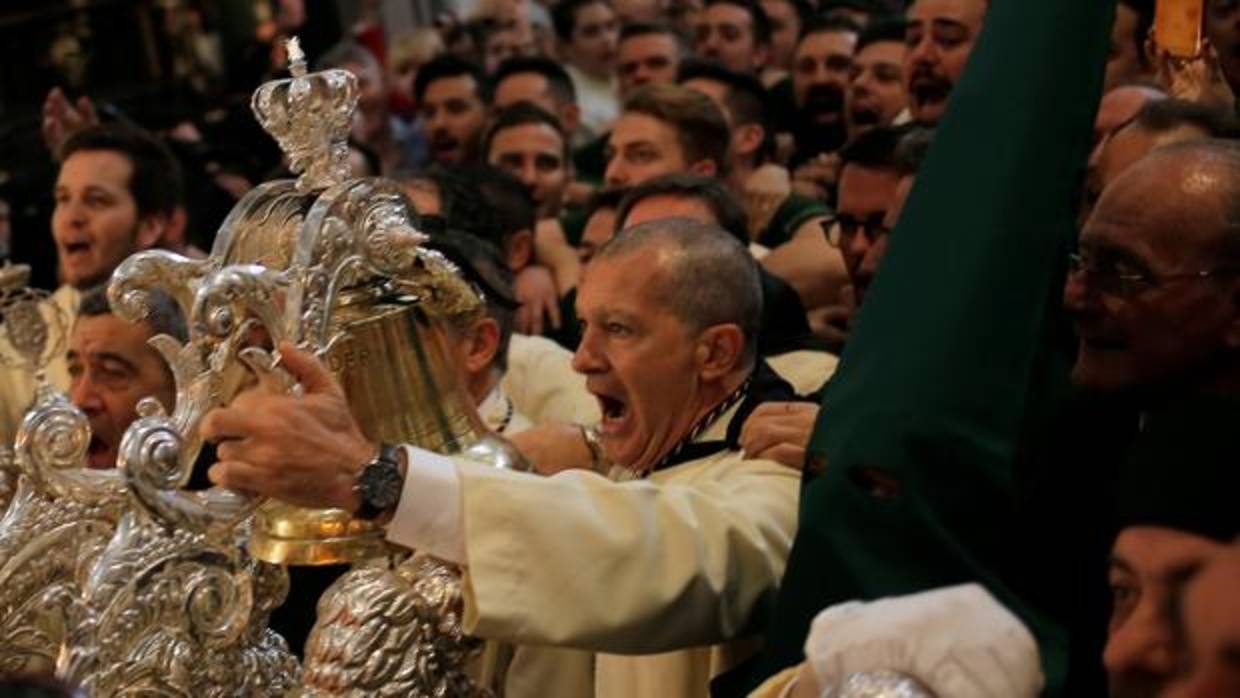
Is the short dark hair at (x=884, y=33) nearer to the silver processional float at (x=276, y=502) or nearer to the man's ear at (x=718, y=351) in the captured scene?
the man's ear at (x=718, y=351)

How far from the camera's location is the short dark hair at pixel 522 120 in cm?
646

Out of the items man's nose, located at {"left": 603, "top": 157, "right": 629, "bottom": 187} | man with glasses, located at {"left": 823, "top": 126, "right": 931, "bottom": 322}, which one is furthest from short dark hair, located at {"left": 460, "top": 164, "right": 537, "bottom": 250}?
man with glasses, located at {"left": 823, "top": 126, "right": 931, "bottom": 322}

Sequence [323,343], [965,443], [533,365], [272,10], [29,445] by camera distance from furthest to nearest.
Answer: [272,10], [533,365], [29,445], [323,343], [965,443]

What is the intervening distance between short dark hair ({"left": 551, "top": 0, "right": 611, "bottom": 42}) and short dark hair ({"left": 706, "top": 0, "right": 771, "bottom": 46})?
76 cm

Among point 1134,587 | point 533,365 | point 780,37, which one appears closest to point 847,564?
point 1134,587

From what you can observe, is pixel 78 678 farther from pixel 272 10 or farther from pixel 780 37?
pixel 272 10

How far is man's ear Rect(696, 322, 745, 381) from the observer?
297cm

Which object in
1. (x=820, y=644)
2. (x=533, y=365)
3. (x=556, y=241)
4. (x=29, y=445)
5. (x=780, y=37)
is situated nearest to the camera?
(x=820, y=644)

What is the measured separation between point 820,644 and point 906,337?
1.12 feet

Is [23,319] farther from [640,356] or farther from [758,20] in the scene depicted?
[758,20]

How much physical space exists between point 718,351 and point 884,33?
3.28 m

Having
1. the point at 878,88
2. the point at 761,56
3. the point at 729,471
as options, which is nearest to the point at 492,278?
the point at 729,471

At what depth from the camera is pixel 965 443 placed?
7.21 ft

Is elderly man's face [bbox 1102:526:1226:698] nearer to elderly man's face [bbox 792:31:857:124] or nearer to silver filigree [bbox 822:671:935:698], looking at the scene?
silver filigree [bbox 822:671:935:698]
